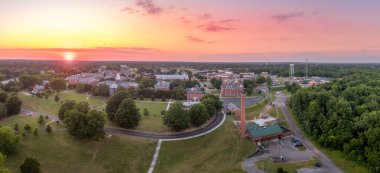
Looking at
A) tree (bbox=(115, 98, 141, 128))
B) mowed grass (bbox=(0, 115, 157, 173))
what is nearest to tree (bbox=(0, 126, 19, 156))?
mowed grass (bbox=(0, 115, 157, 173))

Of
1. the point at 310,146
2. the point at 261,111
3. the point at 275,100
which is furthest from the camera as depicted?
the point at 275,100

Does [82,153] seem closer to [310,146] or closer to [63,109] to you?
[63,109]

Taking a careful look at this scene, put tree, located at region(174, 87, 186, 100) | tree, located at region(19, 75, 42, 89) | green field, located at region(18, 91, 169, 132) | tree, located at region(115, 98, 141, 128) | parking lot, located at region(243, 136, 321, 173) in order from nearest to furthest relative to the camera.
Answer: parking lot, located at region(243, 136, 321, 173), tree, located at region(115, 98, 141, 128), green field, located at region(18, 91, 169, 132), tree, located at region(174, 87, 186, 100), tree, located at region(19, 75, 42, 89)

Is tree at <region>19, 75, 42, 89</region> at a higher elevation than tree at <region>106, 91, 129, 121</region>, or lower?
higher

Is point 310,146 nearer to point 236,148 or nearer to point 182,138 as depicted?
point 236,148

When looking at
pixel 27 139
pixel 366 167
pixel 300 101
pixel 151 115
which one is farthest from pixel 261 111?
pixel 27 139

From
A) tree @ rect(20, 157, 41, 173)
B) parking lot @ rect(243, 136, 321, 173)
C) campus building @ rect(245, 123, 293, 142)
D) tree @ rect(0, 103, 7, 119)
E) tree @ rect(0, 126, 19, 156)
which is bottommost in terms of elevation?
parking lot @ rect(243, 136, 321, 173)

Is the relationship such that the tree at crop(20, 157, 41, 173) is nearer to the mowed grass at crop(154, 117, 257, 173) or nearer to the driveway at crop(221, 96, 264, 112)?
the mowed grass at crop(154, 117, 257, 173)

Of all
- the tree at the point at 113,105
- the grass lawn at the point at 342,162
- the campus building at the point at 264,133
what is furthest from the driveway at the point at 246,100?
the grass lawn at the point at 342,162
